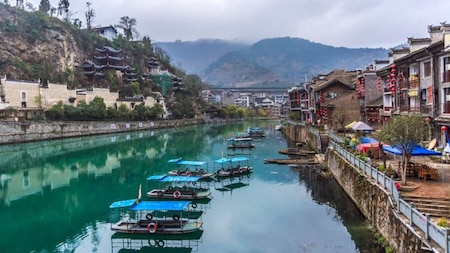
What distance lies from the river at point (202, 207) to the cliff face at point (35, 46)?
38.5 metres

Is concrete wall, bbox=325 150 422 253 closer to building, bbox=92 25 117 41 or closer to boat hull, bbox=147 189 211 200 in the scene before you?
boat hull, bbox=147 189 211 200

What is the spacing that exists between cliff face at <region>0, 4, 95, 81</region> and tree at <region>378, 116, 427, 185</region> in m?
73.4

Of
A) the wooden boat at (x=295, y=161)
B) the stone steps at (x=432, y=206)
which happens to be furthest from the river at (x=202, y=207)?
the stone steps at (x=432, y=206)

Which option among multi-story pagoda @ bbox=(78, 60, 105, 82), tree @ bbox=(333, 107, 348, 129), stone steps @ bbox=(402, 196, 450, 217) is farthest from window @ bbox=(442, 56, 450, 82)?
multi-story pagoda @ bbox=(78, 60, 105, 82)

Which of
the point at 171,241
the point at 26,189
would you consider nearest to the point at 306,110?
the point at 26,189

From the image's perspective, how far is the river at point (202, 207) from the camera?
17.6 meters

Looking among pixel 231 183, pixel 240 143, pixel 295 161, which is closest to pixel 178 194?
pixel 231 183

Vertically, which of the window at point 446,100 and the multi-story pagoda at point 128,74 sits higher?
the multi-story pagoda at point 128,74

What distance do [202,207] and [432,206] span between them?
13.4m

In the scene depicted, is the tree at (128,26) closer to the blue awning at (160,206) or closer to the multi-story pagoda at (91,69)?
the multi-story pagoda at (91,69)

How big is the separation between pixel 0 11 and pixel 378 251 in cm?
9379

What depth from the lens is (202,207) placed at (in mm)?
23734

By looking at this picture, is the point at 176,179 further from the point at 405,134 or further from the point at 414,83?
the point at 414,83

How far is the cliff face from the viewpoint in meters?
76.6
